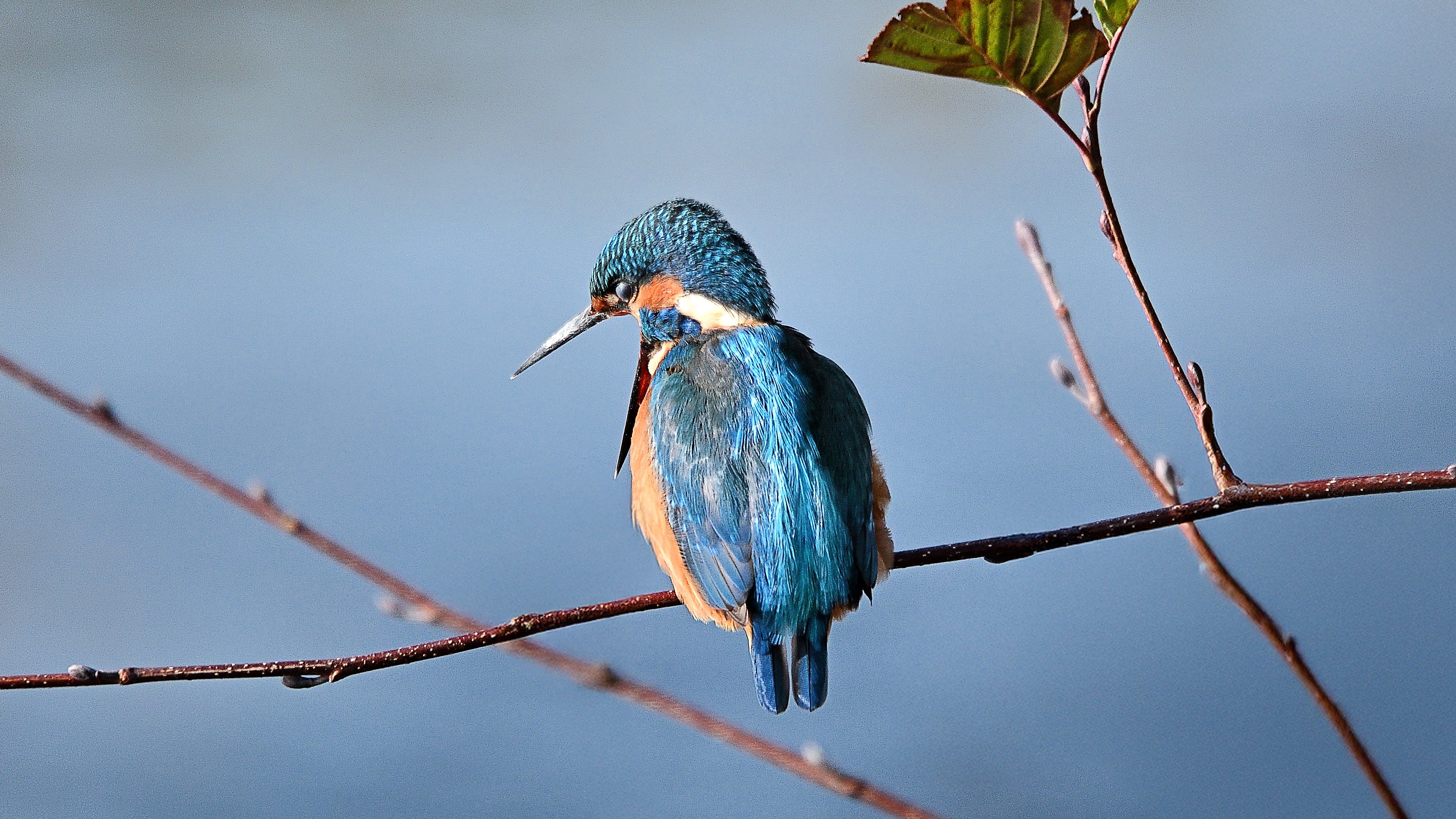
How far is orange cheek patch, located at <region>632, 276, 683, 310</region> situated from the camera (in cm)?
135

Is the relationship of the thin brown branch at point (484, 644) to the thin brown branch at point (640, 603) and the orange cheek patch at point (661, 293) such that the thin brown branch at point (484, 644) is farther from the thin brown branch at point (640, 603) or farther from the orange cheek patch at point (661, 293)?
the orange cheek patch at point (661, 293)

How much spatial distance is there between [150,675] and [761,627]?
0.49 metres

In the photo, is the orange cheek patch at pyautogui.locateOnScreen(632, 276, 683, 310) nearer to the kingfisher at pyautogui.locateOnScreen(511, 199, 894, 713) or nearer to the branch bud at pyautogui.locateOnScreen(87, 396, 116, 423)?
the kingfisher at pyautogui.locateOnScreen(511, 199, 894, 713)

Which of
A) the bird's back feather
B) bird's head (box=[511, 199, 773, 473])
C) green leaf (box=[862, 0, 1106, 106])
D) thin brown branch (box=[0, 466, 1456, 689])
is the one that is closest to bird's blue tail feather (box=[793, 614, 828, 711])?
the bird's back feather

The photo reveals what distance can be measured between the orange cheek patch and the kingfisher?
1.8 inches

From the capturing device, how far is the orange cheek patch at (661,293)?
135 cm

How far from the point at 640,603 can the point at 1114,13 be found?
0.53 meters

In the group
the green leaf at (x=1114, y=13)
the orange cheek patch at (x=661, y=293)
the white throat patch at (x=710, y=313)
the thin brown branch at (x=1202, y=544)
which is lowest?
the thin brown branch at (x=1202, y=544)

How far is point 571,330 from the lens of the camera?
1.46 m

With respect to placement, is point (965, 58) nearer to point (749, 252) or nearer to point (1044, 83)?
point (1044, 83)

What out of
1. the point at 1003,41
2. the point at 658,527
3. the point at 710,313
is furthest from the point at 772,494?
the point at 1003,41

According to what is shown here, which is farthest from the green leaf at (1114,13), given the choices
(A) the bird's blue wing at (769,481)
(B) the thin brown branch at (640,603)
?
(A) the bird's blue wing at (769,481)

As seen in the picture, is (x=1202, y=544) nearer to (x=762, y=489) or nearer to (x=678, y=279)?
(x=762, y=489)

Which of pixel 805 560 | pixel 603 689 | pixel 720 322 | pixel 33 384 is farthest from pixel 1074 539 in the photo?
pixel 33 384
